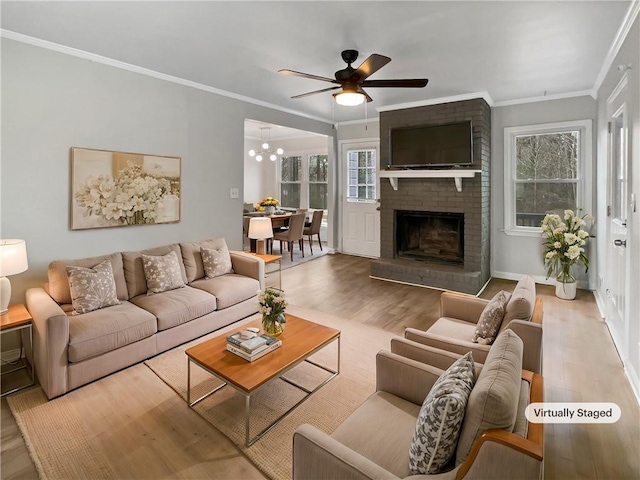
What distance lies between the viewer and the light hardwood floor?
1.94 metres

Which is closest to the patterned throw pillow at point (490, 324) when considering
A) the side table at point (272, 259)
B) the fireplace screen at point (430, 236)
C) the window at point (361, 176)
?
the side table at point (272, 259)

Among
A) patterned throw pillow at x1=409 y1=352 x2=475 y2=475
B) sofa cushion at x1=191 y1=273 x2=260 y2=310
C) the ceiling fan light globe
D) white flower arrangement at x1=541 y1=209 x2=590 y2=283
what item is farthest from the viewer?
white flower arrangement at x1=541 y1=209 x2=590 y2=283

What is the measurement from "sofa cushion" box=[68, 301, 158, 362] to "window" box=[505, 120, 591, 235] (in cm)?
515

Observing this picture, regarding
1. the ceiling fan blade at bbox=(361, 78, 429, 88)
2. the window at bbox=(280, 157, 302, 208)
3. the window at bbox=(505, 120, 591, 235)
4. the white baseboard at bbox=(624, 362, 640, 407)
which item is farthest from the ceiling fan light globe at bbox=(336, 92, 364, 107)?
the window at bbox=(280, 157, 302, 208)

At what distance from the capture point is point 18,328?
8.53 ft

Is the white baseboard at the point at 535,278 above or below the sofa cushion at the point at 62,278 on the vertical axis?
below

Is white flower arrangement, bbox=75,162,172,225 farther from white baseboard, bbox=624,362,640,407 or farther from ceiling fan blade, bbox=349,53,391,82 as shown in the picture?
white baseboard, bbox=624,362,640,407

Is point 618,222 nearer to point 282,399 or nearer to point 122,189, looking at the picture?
point 282,399

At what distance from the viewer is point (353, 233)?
7.52 meters

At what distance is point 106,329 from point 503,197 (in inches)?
213

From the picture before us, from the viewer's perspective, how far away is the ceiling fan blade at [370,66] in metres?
2.70

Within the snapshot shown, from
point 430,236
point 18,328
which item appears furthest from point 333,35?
point 430,236

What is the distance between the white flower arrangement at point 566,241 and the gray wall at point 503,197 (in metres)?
0.40

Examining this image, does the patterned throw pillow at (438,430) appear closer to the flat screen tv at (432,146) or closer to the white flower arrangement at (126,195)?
the white flower arrangement at (126,195)
